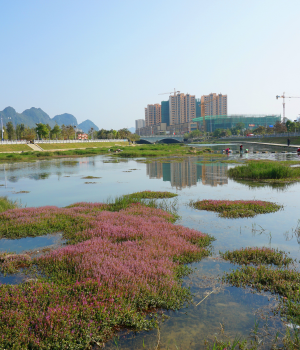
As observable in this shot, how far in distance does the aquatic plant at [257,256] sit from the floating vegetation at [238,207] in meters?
5.03

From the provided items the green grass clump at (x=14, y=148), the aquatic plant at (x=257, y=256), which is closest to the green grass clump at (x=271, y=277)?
the aquatic plant at (x=257, y=256)

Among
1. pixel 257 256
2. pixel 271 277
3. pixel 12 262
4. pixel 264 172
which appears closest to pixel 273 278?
pixel 271 277

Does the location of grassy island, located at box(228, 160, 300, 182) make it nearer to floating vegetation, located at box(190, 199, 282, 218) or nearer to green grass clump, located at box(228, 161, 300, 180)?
green grass clump, located at box(228, 161, 300, 180)

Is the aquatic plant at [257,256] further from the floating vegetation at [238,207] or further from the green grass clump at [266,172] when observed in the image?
the green grass clump at [266,172]

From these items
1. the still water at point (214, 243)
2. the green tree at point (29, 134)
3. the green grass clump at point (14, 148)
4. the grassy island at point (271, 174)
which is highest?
the green tree at point (29, 134)

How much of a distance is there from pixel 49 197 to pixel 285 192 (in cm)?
1670

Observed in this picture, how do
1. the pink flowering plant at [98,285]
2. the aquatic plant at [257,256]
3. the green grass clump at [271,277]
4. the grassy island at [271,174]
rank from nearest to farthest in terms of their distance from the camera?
the pink flowering plant at [98,285] → the green grass clump at [271,277] → the aquatic plant at [257,256] → the grassy island at [271,174]

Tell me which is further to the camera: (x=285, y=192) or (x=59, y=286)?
(x=285, y=192)

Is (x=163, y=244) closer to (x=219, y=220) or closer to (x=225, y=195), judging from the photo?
(x=219, y=220)

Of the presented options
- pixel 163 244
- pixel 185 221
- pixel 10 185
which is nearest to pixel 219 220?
pixel 185 221

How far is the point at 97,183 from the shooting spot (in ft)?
89.0

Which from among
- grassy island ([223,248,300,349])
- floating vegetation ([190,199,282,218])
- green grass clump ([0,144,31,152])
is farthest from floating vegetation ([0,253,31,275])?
green grass clump ([0,144,31,152])

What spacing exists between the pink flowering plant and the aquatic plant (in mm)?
869

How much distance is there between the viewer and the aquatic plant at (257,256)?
332 inches
